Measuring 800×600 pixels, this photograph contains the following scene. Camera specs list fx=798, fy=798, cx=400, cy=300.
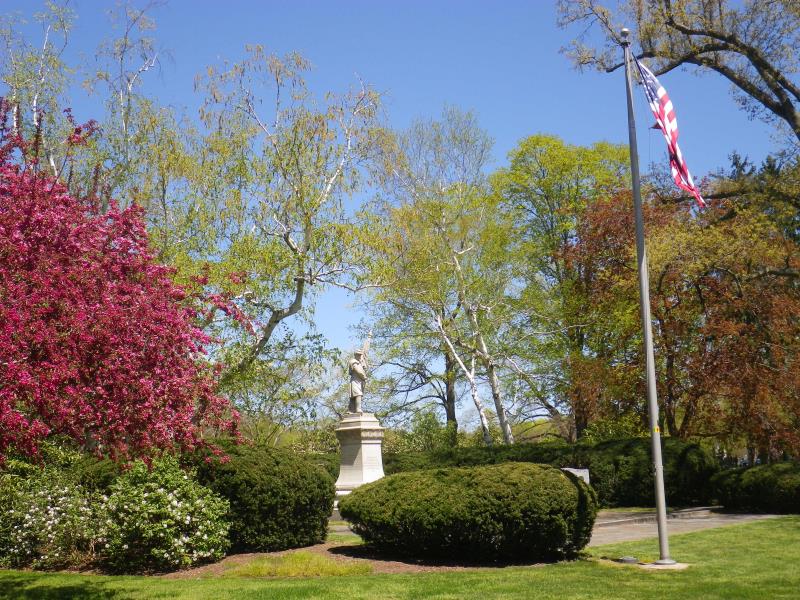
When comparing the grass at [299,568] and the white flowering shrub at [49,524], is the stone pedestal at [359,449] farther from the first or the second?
the grass at [299,568]

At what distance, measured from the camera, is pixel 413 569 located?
10.6 m

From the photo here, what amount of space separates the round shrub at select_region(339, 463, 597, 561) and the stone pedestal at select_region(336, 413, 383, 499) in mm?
7982

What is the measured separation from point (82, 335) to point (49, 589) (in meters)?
4.59

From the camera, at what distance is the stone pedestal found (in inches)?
774

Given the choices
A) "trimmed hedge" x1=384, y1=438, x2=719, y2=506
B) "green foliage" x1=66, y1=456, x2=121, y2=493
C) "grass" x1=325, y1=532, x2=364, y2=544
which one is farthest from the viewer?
"trimmed hedge" x1=384, y1=438, x2=719, y2=506

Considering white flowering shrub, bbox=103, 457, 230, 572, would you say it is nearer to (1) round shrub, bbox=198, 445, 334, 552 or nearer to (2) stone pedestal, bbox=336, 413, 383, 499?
(1) round shrub, bbox=198, 445, 334, 552

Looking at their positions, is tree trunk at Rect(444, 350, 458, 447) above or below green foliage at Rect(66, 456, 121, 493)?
above

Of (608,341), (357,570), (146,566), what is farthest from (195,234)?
(608,341)

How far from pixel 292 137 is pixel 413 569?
13.1 metres

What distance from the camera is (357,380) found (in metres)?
21.2

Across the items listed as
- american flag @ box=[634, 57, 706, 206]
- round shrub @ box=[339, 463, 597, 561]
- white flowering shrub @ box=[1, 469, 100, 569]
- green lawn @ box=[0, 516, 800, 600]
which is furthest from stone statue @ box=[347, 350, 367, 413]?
american flag @ box=[634, 57, 706, 206]

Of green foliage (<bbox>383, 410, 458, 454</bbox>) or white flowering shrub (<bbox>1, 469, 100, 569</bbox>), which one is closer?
white flowering shrub (<bbox>1, 469, 100, 569</bbox>)

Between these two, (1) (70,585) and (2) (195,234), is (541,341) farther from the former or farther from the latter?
(1) (70,585)

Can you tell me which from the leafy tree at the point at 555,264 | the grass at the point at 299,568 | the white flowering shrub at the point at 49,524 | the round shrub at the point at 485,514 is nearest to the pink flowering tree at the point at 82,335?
the grass at the point at 299,568
